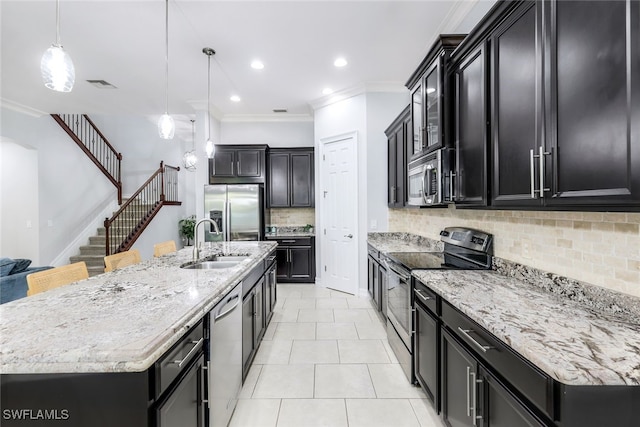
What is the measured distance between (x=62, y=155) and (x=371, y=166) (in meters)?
6.67

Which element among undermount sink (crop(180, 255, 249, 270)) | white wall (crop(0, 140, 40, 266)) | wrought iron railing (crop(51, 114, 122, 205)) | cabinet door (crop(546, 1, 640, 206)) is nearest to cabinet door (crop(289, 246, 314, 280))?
undermount sink (crop(180, 255, 249, 270))

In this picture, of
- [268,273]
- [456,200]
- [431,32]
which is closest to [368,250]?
[268,273]

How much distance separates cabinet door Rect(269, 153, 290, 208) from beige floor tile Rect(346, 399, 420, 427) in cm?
422

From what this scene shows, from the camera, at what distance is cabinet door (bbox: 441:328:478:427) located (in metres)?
1.41

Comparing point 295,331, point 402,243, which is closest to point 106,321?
point 295,331

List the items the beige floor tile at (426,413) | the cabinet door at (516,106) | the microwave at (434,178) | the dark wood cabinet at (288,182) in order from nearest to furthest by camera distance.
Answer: the cabinet door at (516,106), the beige floor tile at (426,413), the microwave at (434,178), the dark wood cabinet at (288,182)

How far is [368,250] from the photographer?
179 inches

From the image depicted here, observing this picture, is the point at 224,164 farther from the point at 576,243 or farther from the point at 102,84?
the point at 576,243

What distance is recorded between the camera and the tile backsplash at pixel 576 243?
1283mm

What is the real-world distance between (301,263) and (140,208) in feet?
15.0

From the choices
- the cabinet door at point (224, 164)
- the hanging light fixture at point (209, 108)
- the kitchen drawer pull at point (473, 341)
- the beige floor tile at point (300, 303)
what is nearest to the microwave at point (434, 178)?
the kitchen drawer pull at point (473, 341)

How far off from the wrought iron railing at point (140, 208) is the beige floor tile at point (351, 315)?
481 centimetres

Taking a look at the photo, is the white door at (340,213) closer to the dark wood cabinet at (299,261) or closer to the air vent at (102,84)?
the dark wood cabinet at (299,261)

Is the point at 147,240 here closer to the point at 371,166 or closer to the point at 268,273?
the point at 268,273
